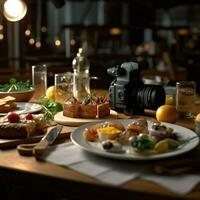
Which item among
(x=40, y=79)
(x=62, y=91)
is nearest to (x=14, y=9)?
(x=40, y=79)

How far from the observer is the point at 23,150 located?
3.97ft

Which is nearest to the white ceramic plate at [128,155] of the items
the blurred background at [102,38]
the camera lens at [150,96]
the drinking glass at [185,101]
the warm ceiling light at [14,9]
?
the camera lens at [150,96]

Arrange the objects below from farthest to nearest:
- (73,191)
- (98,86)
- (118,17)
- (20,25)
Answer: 1. (118,17)
2. (20,25)
3. (98,86)
4. (73,191)

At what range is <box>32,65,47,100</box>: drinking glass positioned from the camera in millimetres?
2146

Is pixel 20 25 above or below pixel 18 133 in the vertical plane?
above

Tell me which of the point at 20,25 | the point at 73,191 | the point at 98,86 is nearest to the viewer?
the point at 73,191

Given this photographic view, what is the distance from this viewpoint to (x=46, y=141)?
1269 mm

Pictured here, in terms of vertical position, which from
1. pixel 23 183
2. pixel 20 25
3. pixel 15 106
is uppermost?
pixel 20 25

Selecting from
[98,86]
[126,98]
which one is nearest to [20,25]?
[98,86]

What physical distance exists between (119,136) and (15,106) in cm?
71

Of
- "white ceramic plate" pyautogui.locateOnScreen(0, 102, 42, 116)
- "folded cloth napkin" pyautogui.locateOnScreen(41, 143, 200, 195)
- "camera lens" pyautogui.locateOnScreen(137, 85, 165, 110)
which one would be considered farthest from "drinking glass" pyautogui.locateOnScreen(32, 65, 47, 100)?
"folded cloth napkin" pyautogui.locateOnScreen(41, 143, 200, 195)

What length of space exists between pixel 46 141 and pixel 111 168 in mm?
264

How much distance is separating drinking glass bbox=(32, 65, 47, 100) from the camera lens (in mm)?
632

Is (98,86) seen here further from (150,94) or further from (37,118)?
(37,118)
